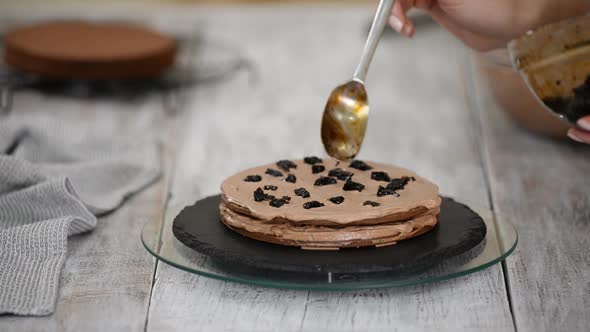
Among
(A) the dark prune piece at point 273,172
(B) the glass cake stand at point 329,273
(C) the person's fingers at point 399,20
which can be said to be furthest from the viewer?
(C) the person's fingers at point 399,20

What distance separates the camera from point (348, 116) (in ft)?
4.36

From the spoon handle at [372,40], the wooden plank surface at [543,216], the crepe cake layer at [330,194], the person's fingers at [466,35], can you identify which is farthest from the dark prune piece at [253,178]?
the person's fingers at [466,35]

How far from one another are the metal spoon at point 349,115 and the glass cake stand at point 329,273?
0.76 ft

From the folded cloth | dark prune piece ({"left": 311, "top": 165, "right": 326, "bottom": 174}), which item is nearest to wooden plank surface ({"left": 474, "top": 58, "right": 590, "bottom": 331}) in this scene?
dark prune piece ({"left": 311, "top": 165, "right": 326, "bottom": 174})

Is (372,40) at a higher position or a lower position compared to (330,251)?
higher

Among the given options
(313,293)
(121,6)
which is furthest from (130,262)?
(121,6)

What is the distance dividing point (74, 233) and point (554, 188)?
923 mm

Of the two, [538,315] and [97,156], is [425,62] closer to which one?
[97,156]

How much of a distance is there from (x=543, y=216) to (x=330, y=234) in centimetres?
56

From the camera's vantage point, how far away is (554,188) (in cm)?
176

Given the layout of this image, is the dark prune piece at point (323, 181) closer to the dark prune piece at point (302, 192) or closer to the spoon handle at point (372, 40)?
the dark prune piece at point (302, 192)

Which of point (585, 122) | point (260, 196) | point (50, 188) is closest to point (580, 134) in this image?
point (585, 122)

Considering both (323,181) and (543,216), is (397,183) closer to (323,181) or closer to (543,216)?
(323,181)

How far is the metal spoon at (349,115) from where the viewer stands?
1.33 m
